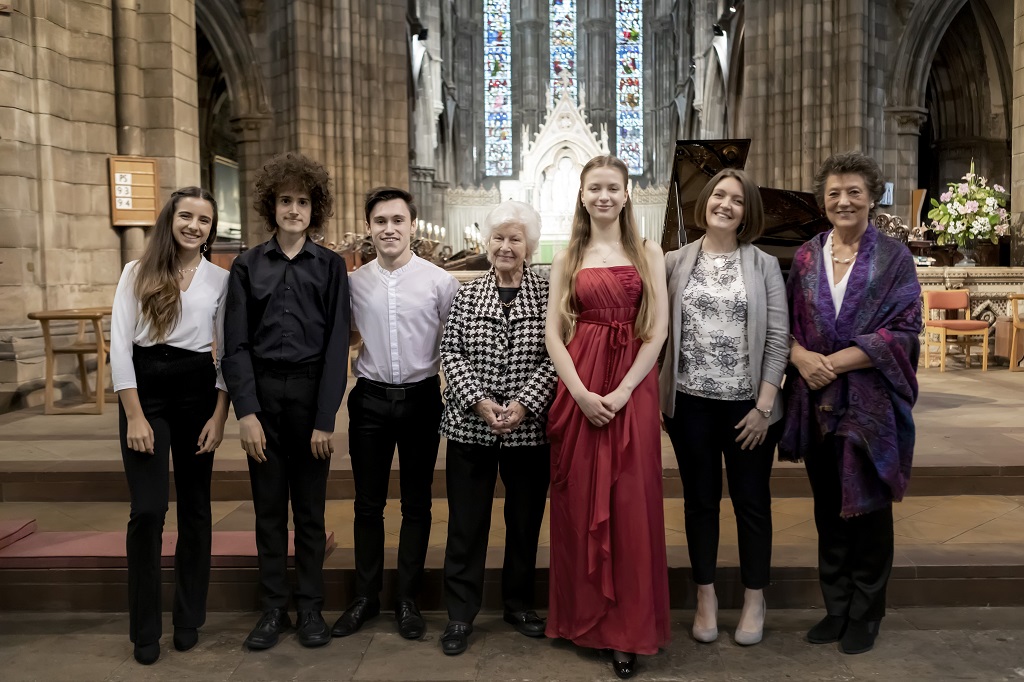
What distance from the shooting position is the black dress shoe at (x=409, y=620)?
270 cm

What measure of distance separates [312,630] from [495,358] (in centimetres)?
105

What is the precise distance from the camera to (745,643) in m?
2.61

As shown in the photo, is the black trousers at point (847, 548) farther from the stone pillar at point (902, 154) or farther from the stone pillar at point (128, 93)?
the stone pillar at point (902, 154)

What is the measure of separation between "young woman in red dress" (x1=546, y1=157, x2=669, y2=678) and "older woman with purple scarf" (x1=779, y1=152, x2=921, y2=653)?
0.47 m

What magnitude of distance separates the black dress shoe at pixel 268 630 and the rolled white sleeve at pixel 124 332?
0.86m

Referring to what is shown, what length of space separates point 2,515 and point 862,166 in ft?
13.2

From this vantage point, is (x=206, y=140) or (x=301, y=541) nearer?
(x=301, y=541)

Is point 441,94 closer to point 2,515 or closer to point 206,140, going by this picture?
point 206,140

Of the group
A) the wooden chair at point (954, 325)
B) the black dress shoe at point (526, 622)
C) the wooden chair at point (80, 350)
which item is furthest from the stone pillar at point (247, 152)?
the black dress shoe at point (526, 622)

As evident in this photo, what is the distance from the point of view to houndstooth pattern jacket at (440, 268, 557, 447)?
2580 millimetres

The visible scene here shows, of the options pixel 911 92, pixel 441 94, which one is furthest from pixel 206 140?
pixel 911 92

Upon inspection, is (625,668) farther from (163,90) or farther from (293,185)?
(163,90)

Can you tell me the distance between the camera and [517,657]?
2.56 meters

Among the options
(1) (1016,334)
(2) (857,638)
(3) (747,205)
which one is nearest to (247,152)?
(1) (1016,334)
